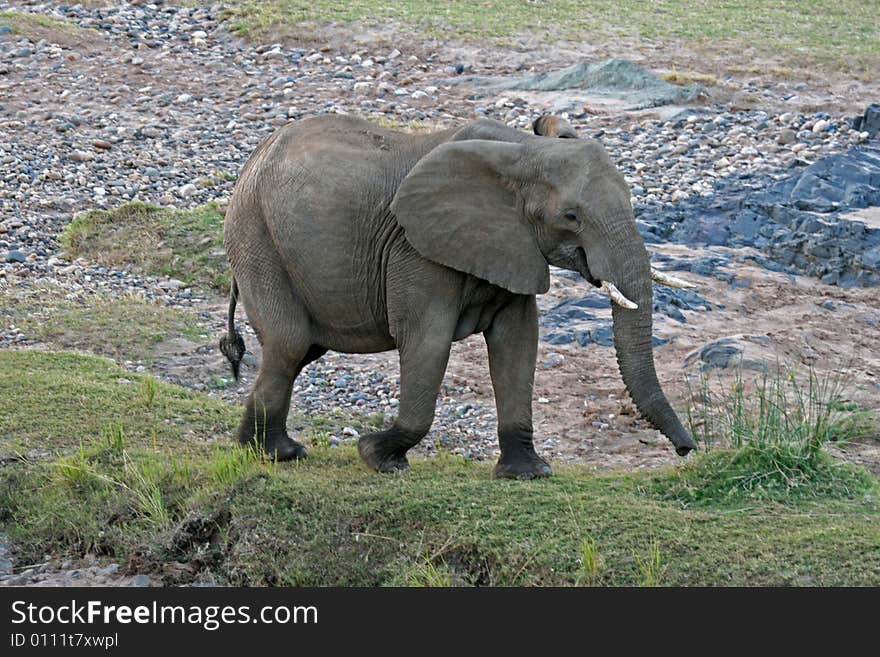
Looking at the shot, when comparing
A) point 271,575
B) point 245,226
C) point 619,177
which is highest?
point 619,177

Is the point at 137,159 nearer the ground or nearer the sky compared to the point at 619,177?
nearer the ground

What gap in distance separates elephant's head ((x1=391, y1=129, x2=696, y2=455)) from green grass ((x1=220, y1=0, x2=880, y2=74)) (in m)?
14.9

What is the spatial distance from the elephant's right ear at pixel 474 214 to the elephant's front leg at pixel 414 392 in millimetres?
452

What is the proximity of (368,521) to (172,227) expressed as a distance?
8021mm

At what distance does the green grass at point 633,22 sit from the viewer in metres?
22.9

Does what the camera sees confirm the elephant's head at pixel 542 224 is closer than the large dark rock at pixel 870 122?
Yes

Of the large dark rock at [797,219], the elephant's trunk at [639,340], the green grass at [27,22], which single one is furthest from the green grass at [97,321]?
the green grass at [27,22]

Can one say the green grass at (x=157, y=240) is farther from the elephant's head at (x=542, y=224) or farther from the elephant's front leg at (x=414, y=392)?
the elephant's head at (x=542, y=224)

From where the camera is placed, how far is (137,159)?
56.6ft

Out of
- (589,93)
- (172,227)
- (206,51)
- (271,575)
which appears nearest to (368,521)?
(271,575)

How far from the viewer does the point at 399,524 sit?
24.5 feet

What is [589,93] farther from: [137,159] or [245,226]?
[245,226]

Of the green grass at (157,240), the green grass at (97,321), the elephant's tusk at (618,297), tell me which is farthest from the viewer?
the green grass at (157,240)

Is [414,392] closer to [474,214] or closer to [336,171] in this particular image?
[474,214]
